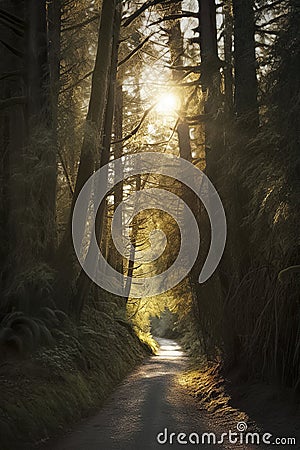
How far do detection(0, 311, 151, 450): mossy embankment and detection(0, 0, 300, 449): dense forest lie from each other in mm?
106

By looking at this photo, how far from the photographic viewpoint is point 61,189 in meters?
14.3

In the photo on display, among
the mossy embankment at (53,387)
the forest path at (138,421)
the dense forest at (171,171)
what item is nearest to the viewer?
the mossy embankment at (53,387)

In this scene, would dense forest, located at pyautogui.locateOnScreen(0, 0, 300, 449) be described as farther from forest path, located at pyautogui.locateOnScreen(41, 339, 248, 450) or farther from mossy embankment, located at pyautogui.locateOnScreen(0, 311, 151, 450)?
forest path, located at pyautogui.locateOnScreen(41, 339, 248, 450)

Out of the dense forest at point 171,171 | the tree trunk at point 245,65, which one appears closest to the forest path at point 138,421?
the dense forest at point 171,171

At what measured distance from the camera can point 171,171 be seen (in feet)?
47.2

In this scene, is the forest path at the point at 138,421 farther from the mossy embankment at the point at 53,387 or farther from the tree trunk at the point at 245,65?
the tree trunk at the point at 245,65

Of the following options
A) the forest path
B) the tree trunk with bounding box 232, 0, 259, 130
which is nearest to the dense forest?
the tree trunk with bounding box 232, 0, 259, 130

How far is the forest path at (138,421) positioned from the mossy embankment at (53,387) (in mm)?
282

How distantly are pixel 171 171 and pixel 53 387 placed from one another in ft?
27.6

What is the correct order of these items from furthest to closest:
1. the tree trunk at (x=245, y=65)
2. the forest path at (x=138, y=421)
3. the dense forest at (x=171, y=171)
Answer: the tree trunk at (x=245, y=65) → the dense forest at (x=171, y=171) → the forest path at (x=138, y=421)

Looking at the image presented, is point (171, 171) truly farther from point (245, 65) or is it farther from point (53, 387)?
point (53, 387)

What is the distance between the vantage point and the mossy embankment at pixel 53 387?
5.87 meters

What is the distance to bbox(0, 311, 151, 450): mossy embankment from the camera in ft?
19.2

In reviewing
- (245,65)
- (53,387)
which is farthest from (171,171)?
(53,387)
